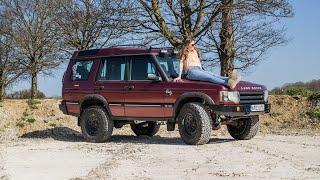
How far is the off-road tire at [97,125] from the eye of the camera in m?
14.1

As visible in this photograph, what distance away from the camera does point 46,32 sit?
32562 millimetres

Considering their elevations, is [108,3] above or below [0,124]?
above

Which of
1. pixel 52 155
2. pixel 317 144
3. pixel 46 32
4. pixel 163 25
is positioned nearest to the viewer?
pixel 52 155

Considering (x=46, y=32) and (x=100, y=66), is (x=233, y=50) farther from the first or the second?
(x=46, y=32)

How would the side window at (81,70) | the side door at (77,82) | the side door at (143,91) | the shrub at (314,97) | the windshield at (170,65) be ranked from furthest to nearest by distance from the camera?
the shrub at (314,97) → the side window at (81,70) → the side door at (77,82) → the windshield at (170,65) → the side door at (143,91)

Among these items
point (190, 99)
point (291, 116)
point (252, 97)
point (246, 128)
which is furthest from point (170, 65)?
point (291, 116)

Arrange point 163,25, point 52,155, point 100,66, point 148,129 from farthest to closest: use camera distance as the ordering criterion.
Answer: point 163,25, point 148,129, point 100,66, point 52,155

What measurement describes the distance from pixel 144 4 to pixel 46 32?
1456cm

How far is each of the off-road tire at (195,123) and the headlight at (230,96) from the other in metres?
0.48

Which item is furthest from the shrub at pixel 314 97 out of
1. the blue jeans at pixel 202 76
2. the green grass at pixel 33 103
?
the green grass at pixel 33 103

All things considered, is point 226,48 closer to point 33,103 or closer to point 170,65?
point 33,103

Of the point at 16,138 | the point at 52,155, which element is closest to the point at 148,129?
the point at 16,138

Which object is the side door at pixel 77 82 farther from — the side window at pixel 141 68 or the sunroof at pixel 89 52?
the side window at pixel 141 68

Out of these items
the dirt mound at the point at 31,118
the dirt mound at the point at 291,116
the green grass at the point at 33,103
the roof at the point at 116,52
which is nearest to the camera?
the roof at the point at 116,52
